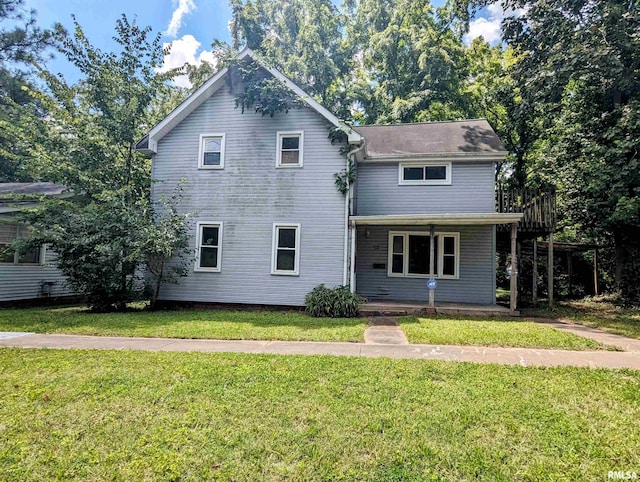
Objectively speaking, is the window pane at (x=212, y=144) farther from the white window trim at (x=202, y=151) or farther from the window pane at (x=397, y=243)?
the window pane at (x=397, y=243)

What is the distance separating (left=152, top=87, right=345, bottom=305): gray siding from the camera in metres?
11.5

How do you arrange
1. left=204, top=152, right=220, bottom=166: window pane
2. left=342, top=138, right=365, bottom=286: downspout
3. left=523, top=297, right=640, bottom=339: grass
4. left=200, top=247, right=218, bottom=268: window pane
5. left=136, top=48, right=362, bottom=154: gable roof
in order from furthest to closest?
left=204, top=152, right=220, bottom=166: window pane, left=200, top=247, right=218, bottom=268: window pane, left=136, top=48, right=362, bottom=154: gable roof, left=342, top=138, right=365, bottom=286: downspout, left=523, top=297, right=640, bottom=339: grass

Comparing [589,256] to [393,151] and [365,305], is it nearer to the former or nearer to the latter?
[393,151]

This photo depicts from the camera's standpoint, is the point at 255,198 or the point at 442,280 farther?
the point at 442,280

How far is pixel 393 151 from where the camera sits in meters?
13.2

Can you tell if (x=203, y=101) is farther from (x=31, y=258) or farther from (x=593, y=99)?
(x=593, y=99)

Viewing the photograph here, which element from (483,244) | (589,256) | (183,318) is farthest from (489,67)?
(183,318)

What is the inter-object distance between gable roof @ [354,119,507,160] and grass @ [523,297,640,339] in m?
5.60

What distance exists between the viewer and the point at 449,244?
13.2 m

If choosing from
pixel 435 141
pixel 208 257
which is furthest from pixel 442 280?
pixel 208 257

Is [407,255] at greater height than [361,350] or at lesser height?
greater

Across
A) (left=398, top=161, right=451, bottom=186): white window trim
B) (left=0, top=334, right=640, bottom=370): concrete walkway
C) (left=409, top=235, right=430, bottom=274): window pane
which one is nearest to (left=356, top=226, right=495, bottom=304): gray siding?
(left=409, top=235, right=430, bottom=274): window pane

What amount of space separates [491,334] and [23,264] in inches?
599

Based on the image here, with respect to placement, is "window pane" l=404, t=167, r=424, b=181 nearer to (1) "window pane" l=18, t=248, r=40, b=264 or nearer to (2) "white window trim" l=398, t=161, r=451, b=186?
(2) "white window trim" l=398, t=161, r=451, b=186
